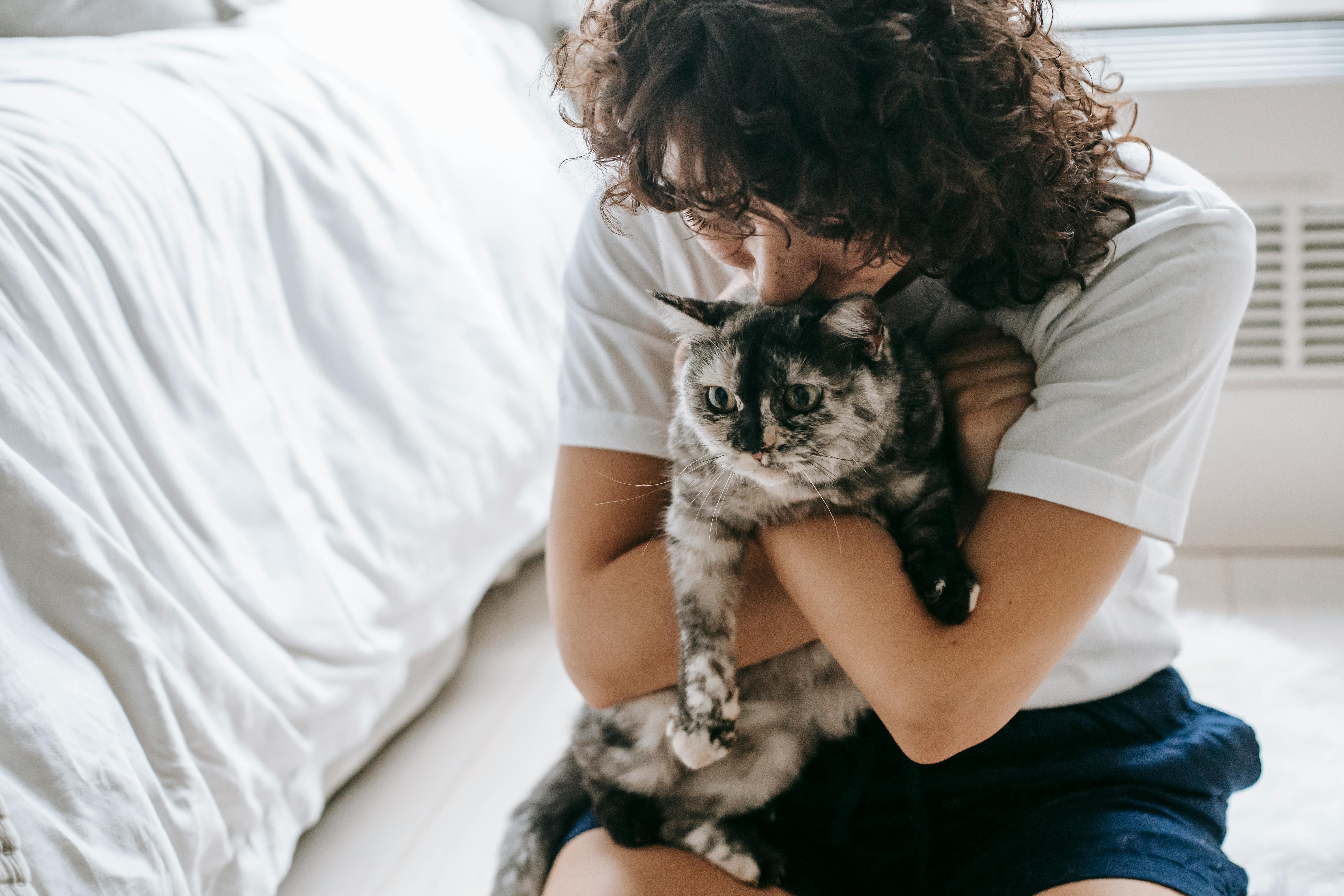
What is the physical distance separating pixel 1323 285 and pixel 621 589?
190 cm

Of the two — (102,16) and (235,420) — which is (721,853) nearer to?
(235,420)

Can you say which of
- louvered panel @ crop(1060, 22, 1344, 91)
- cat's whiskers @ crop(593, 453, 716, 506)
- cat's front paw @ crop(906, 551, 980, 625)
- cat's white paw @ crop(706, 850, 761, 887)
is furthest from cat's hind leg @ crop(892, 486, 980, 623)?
louvered panel @ crop(1060, 22, 1344, 91)

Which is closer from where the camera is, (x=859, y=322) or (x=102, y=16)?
(x=859, y=322)

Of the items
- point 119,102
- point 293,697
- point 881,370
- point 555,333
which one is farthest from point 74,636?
point 555,333

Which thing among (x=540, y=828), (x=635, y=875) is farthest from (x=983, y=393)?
(x=540, y=828)

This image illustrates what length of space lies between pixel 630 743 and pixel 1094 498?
1.93 ft

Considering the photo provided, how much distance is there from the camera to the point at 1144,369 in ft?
2.77

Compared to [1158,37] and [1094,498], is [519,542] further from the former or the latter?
[1158,37]

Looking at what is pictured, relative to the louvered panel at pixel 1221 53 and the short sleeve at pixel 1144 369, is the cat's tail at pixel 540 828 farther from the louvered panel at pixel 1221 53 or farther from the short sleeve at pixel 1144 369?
the louvered panel at pixel 1221 53

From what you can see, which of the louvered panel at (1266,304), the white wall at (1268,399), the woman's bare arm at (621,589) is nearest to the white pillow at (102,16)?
the woman's bare arm at (621,589)

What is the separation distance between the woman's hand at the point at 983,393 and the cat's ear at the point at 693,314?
0.79 feet

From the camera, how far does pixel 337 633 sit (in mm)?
1355

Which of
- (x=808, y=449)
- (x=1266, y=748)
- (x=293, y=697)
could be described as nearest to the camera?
(x=808, y=449)

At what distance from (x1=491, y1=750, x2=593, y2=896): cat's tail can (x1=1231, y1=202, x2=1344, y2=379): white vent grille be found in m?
1.78
